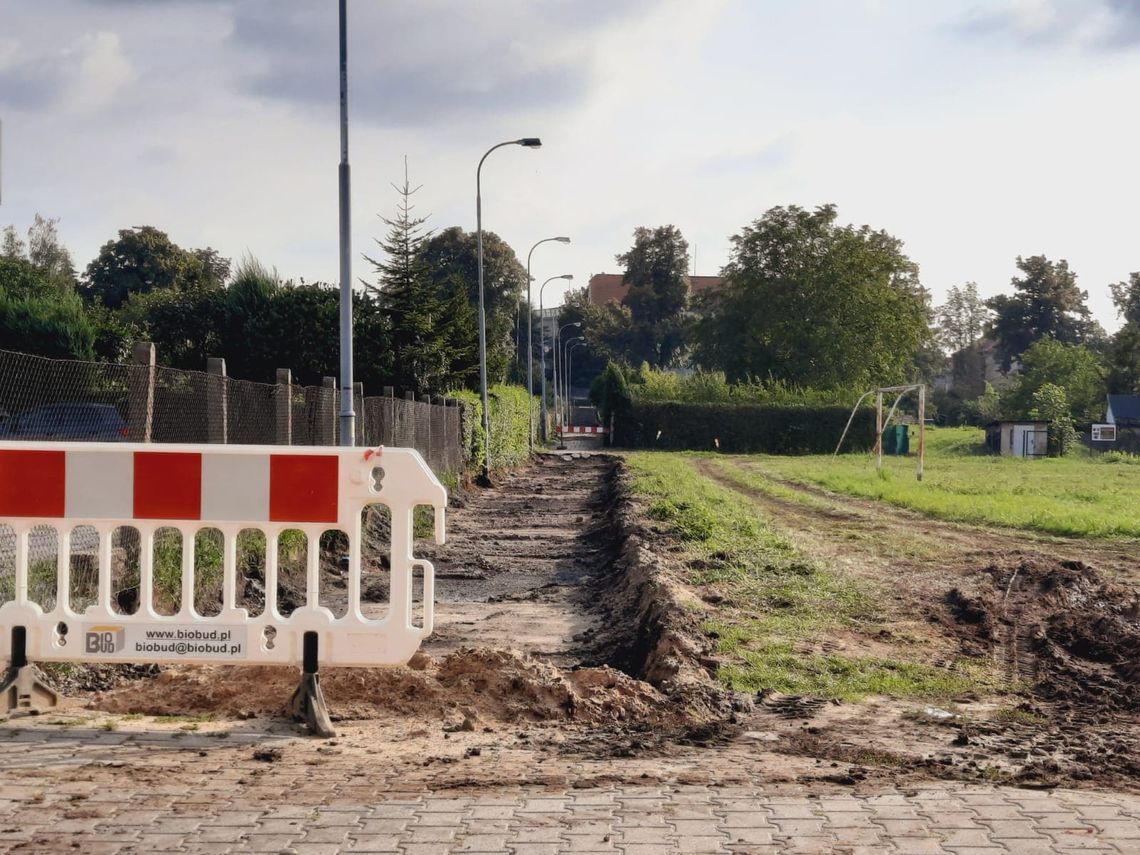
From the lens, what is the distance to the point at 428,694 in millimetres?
7492

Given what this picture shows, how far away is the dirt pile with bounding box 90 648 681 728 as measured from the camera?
7270 millimetres

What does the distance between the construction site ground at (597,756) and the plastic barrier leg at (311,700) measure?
14 centimetres

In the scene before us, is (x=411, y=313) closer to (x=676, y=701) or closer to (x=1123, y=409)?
(x=676, y=701)

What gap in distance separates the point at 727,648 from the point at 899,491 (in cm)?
2157

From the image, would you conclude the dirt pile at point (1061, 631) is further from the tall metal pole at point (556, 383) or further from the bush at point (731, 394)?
the tall metal pole at point (556, 383)

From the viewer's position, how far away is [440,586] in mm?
14844

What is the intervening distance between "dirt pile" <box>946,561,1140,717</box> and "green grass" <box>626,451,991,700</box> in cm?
57

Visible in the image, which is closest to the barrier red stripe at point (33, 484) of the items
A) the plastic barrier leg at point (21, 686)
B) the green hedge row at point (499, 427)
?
the plastic barrier leg at point (21, 686)

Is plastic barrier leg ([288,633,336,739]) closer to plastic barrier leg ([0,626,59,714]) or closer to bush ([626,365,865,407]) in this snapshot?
plastic barrier leg ([0,626,59,714])

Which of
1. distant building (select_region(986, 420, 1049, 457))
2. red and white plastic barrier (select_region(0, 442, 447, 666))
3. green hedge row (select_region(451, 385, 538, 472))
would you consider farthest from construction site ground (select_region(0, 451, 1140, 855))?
distant building (select_region(986, 420, 1049, 457))

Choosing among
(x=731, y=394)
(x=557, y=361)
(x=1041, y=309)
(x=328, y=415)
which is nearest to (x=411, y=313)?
(x=328, y=415)

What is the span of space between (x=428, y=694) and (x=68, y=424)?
4658mm

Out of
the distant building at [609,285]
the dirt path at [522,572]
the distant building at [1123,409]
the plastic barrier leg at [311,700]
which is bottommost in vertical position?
the dirt path at [522,572]

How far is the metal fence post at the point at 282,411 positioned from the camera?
1452cm
